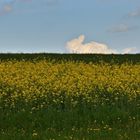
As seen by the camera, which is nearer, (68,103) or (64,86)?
(68,103)

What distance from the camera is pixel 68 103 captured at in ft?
62.6

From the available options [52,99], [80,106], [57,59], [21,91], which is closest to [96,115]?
[80,106]

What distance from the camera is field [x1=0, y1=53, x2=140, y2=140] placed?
46.7 feet

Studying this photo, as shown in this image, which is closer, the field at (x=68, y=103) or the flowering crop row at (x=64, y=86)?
the field at (x=68, y=103)

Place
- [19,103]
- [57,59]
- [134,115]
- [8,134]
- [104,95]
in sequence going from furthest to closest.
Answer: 1. [57,59]
2. [104,95]
3. [19,103]
4. [134,115]
5. [8,134]

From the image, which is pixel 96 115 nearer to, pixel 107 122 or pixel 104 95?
pixel 107 122

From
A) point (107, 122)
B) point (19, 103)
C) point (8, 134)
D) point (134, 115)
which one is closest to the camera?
point (8, 134)

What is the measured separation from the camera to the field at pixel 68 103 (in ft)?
46.7

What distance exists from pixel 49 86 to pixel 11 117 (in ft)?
16.8

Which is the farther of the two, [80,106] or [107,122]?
[80,106]

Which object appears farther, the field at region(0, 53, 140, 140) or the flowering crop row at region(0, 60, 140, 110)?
→ the flowering crop row at region(0, 60, 140, 110)

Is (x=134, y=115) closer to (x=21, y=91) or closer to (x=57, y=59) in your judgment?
(x=21, y=91)

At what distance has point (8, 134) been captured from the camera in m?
14.0

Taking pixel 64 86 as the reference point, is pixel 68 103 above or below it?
below
